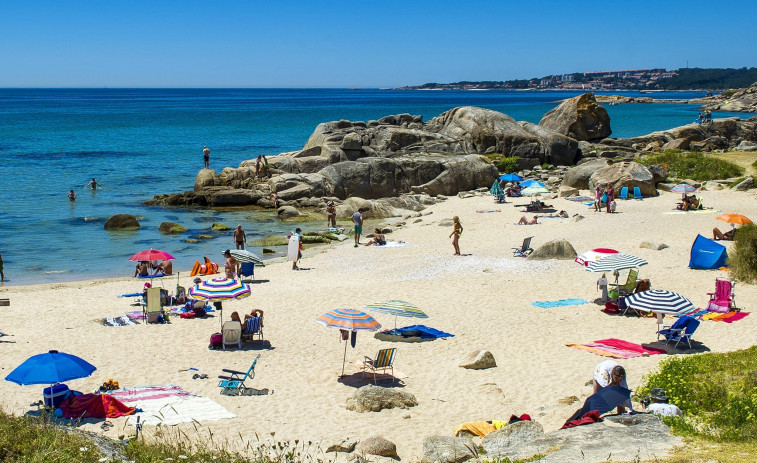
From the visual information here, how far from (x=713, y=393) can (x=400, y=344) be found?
6.41 metres

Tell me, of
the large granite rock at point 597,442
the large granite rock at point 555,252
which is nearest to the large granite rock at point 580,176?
the large granite rock at point 555,252

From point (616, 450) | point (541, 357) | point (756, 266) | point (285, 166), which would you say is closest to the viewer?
point (616, 450)

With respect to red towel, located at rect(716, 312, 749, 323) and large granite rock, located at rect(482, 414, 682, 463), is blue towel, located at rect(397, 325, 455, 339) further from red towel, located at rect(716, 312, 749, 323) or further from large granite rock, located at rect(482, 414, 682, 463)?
large granite rock, located at rect(482, 414, 682, 463)

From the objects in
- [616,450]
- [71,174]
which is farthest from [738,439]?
[71,174]

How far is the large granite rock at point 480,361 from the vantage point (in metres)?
13.6

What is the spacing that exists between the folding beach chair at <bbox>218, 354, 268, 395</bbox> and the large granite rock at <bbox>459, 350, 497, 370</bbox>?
371cm

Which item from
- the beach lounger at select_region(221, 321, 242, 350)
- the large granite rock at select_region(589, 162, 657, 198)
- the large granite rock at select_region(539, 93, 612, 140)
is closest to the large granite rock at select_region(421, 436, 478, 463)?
the beach lounger at select_region(221, 321, 242, 350)

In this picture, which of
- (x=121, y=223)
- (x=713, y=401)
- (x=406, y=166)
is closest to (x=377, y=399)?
(x=713, y=401)

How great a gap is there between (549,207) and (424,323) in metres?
16.9

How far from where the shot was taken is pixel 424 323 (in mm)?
16594

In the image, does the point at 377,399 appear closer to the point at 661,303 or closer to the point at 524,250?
the point at 661,303

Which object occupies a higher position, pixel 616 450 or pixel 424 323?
pixel 616 450

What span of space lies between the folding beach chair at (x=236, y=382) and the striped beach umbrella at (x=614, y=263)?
337 inches

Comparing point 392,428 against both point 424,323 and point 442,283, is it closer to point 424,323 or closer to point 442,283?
point 424,323
